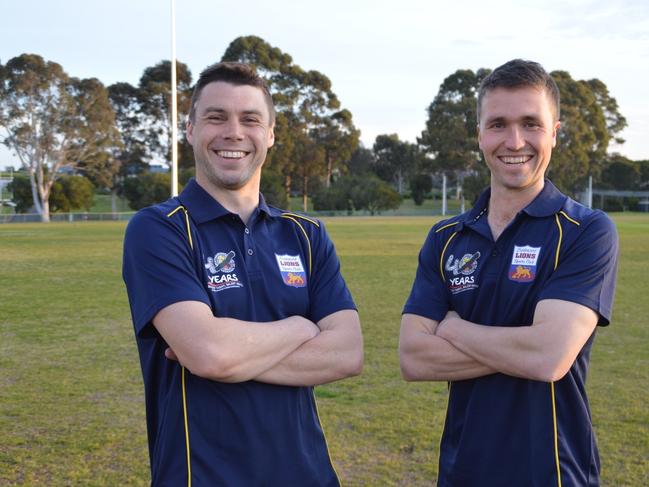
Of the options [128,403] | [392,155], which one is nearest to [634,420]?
[128,403]

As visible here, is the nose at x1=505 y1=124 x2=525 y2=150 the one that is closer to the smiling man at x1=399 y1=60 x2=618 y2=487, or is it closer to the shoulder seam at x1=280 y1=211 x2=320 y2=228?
the smiling man at x1=399 y1=60 x2=618 y2=487

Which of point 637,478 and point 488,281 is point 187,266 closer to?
point 488,281

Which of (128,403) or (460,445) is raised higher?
(460,445)

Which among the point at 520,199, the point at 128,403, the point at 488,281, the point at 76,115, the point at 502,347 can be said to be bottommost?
the point at 128,403

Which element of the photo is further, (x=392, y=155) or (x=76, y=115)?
(x=392, y=155)

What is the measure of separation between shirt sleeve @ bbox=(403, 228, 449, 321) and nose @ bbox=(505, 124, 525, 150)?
0.57 meters

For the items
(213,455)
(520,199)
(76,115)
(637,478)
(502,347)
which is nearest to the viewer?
(213,455)

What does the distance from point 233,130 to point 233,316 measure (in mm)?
764

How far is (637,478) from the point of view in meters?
4.91

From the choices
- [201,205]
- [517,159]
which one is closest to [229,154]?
[201,205]

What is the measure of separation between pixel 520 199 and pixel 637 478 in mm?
2810

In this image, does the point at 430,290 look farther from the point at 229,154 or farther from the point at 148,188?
the point at 148,188

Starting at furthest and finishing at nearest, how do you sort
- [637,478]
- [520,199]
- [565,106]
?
[565,106]
[637,478]
[520,199]

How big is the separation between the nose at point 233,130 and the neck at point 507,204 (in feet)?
3.70
